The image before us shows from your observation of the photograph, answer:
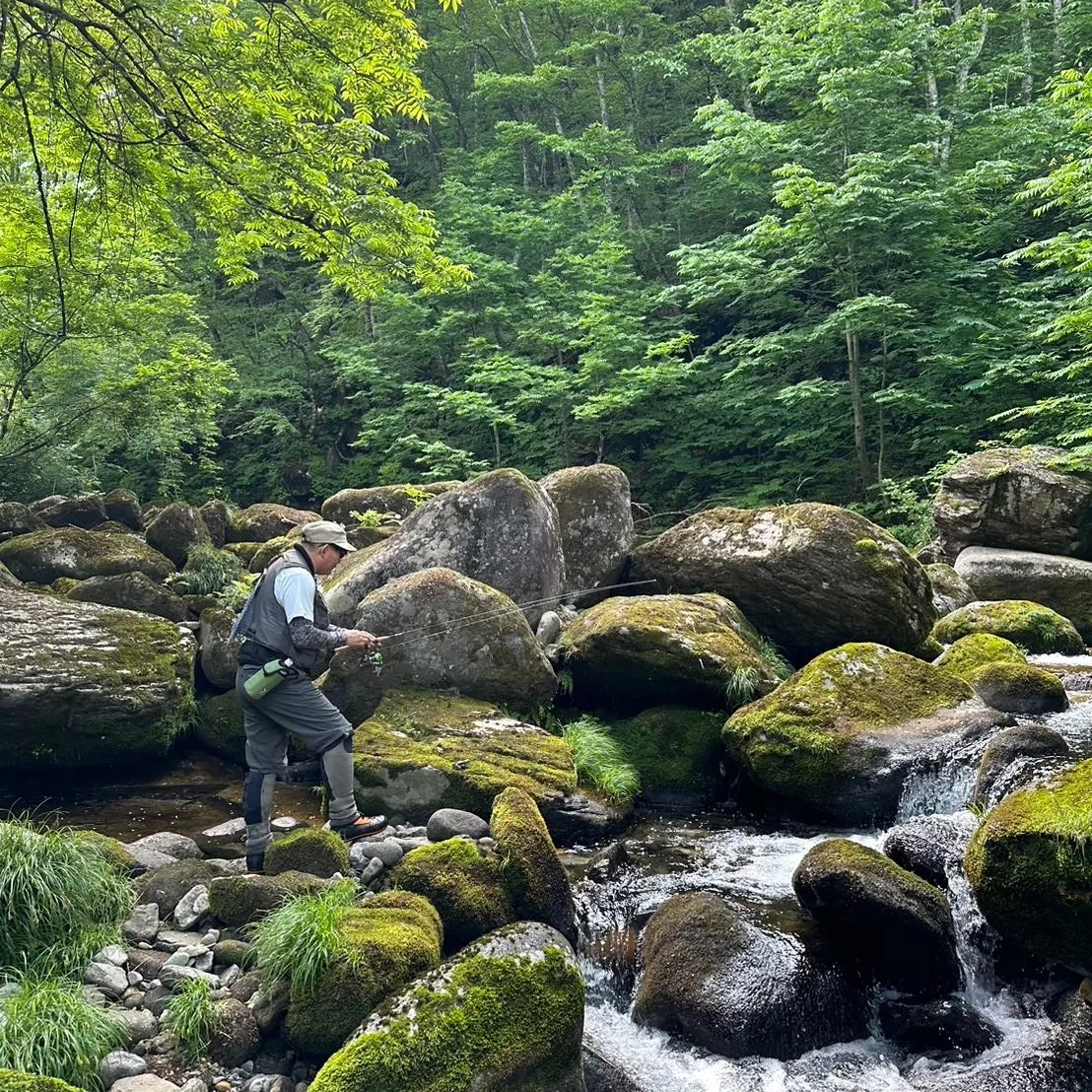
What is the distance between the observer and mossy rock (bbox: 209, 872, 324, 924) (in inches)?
186

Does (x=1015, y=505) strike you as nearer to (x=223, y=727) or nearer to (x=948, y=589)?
(x=948, y=589)

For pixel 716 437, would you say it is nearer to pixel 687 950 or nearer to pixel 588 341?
pixel 588 341

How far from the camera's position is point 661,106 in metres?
29.3

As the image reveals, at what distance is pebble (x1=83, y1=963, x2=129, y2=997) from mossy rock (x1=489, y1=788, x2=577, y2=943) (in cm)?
207

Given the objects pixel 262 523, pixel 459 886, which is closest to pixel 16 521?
A: pixel 262 523

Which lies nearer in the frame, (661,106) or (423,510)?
(423,510)

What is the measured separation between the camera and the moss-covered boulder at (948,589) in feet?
41.0

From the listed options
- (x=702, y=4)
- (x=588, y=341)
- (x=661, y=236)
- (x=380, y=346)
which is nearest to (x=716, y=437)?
(x=588, y=341)

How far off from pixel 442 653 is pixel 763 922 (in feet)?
13.7

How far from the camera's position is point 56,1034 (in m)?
3.49

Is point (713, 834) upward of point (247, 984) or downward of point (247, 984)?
downward

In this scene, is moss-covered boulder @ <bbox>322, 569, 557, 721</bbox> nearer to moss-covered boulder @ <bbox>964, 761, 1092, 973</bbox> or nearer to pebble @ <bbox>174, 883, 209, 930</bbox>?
pebble @ <bbox>174, 883, 209, 930</bbox>

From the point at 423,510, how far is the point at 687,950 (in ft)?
22.5

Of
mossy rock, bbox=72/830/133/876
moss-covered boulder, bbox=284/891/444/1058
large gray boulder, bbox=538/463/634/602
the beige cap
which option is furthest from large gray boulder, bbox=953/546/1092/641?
mossy rock, bbox=72/830/133/876
